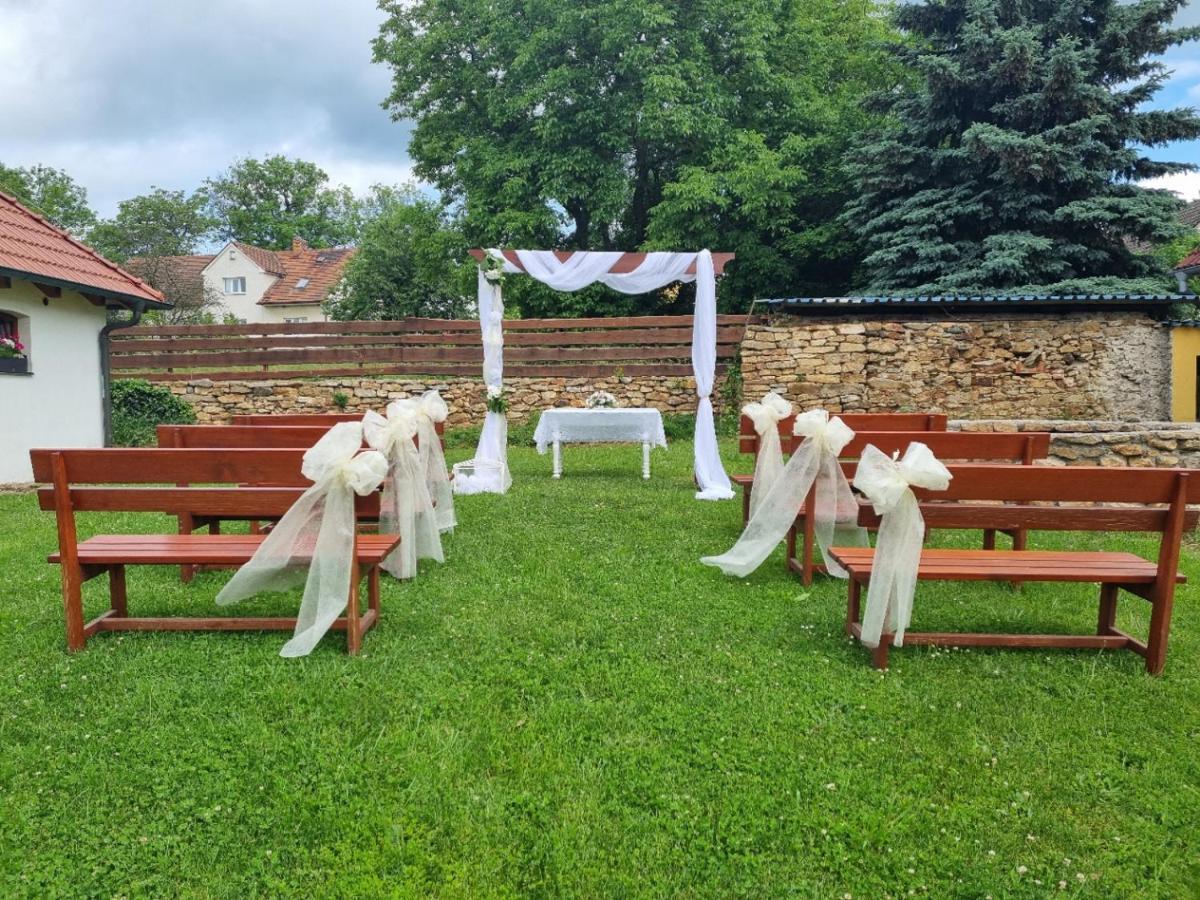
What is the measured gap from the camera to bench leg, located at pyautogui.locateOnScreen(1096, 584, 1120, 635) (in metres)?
3.88

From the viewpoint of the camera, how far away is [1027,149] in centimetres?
1347

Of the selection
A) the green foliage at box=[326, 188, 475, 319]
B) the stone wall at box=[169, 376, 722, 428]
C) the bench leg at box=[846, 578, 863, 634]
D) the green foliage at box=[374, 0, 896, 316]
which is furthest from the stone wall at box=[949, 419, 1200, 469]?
the green foliage at box=[326, 188, 475, 319]

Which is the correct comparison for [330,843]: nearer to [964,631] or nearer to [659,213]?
[964,631]

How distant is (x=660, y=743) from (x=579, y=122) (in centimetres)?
1590

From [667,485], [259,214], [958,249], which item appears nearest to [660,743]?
[667,485]

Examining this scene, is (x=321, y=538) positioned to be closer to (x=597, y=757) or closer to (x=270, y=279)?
(x=597, y=757)

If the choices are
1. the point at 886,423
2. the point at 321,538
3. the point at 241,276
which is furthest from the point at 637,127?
the point at 241,276

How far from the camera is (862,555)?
4.00m

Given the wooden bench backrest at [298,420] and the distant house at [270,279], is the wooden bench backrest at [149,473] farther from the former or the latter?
the distant house at [270,279]

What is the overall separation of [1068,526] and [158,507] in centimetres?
433

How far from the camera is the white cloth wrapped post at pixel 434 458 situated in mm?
5725

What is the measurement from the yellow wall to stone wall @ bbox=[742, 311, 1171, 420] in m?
0.11

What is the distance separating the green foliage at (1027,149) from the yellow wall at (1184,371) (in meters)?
1.61

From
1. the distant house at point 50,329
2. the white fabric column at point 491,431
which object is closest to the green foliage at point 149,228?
the distant house at point 50,329
